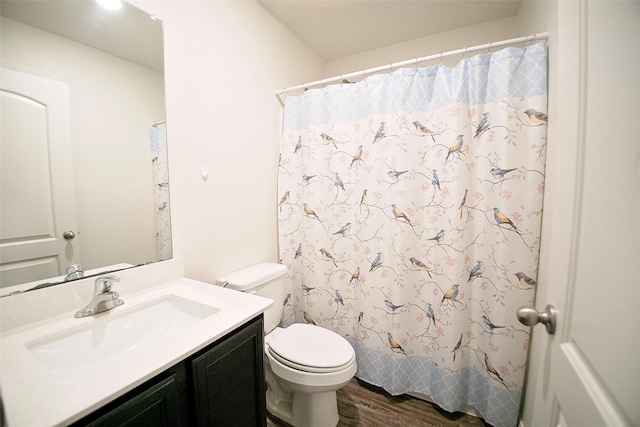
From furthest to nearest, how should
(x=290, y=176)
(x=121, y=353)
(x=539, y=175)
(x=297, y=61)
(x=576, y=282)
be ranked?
(x=297, y=61) → (x=290, y=176) → (x=539, y=175) → (x=121, y=353) → (x=576, y=282)

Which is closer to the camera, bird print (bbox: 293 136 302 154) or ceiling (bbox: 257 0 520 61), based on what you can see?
ceiling (bbox: 257 0 520 61)

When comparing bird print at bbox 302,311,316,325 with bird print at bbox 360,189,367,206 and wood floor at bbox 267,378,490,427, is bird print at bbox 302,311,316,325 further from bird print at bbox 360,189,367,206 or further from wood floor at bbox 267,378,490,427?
bird print at bbox 360,189,367,206

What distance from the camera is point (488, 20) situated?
5.80ft

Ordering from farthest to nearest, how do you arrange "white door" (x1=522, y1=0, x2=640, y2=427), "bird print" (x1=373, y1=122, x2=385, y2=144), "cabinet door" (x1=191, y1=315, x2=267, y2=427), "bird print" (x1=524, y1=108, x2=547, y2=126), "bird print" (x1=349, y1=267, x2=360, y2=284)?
"bird print" (x1=349, y1=267, x2=360, y2=284)
"bird print" (x1=373, y1=122, x2=385, y2=144)
"bird print" (x1=524, y1=108, x2=547, y2=126)
"cabinet door" (x1=191, y1=315, x2=267, y2=427)
"white door" (x1=522, y1=0, x2=640, y2=427)

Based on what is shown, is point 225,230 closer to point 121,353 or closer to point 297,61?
point 121,353

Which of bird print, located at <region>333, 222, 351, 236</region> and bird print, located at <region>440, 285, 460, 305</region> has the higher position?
bird print, located at <region>333, 222, 351, 236</region>

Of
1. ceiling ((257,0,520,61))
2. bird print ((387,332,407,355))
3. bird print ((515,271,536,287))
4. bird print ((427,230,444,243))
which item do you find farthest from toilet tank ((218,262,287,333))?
ceiling ((257,0,520,61))

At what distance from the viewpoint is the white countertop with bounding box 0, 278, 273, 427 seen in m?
0.48

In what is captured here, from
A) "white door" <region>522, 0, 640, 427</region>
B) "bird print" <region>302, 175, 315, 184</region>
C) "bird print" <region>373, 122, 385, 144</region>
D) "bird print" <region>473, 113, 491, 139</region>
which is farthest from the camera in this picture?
"bird print" <region>302, 175, 315, 184</region>

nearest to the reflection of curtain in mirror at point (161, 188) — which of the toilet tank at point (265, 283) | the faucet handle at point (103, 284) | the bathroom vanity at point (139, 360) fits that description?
the bathroom vanity at point (139, 360)

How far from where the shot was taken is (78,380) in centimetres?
56

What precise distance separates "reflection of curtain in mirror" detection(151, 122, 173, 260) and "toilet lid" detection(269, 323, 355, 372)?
723 mm

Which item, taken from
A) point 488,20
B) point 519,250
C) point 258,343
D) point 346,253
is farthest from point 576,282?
point 488,20

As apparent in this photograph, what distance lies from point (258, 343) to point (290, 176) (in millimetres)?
1110
